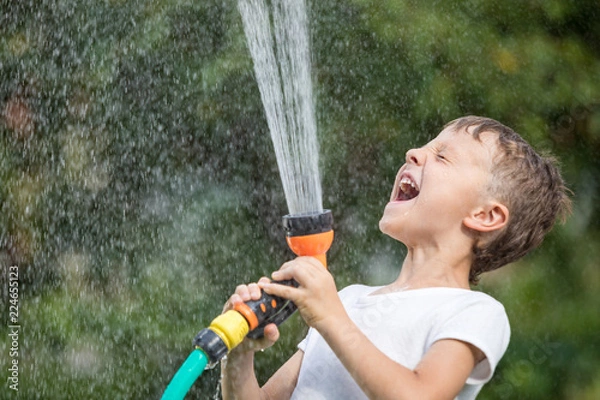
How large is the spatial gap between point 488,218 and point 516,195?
0.08m

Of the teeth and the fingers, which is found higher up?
the teeth

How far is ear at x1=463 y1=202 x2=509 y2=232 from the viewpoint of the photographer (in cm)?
167

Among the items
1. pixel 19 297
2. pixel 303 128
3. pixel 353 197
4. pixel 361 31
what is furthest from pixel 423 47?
pixel 19 297

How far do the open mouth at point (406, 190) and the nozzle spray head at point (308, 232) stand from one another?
0.81 ft

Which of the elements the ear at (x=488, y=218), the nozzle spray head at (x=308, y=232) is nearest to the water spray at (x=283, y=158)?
the nozzle spray head at (x=308, y=232)

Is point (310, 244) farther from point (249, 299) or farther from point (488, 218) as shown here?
point (488, 218)

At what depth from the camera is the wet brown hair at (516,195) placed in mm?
1702

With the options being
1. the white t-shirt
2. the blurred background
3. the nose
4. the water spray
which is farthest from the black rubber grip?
the blurred background

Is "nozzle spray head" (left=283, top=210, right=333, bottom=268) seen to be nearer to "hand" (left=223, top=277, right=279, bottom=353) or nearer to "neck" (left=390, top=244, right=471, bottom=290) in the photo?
"hand" (left=223, top=277, right=279, bottom=353)

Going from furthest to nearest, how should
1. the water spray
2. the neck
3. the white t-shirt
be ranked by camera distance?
the neck < the white t-shirt < the water spray

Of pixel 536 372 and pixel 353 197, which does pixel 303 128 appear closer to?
pixel 353 197

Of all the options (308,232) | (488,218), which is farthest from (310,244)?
(488,218)

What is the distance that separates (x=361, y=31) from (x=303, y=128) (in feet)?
2.86

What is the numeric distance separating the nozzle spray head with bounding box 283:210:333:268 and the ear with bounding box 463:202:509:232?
0.30m
